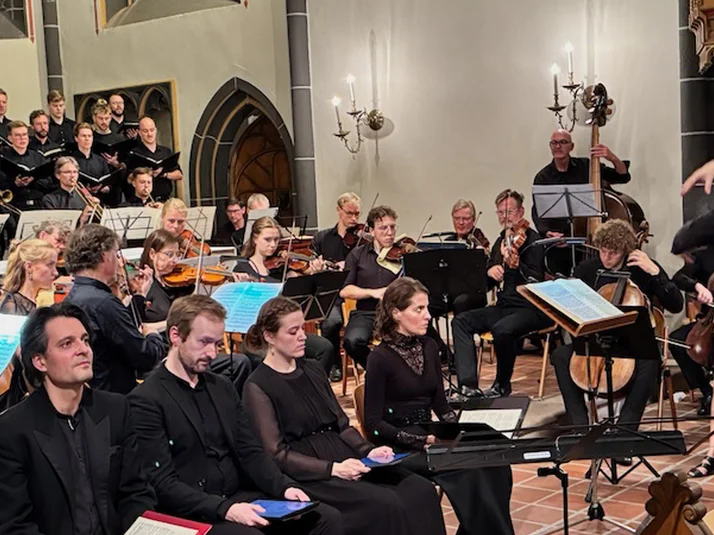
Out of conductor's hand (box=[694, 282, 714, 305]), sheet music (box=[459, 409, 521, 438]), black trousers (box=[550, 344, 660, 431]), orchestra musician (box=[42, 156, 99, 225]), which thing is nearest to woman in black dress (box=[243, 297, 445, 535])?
sheet music (box=[459, 409, 521, 438])

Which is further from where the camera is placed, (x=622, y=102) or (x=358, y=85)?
(x=358, y=85)

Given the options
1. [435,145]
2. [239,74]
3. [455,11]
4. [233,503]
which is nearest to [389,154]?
[435,145]

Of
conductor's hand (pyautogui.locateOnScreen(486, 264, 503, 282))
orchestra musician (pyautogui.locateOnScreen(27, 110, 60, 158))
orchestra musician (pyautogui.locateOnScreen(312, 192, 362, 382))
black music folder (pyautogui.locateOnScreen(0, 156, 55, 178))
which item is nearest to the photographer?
conductor's hand (pyautogui.locateOnScreen(486, 264, 503, 282))

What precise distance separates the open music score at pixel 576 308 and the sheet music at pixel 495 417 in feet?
1.59

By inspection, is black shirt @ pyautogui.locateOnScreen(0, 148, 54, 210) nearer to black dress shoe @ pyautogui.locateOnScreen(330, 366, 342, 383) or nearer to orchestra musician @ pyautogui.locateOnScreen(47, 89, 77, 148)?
orchestra musician @ pyautogui.locateOnScreen(47, 89, 77, 148)

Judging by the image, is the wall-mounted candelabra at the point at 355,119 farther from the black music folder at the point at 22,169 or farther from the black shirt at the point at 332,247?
the black music folder at the point at 22,169

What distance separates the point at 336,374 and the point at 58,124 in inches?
202

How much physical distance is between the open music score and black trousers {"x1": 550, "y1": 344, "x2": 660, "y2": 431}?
0.82m

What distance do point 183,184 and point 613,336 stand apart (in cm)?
872

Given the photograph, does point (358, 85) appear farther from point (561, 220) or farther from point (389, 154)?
point (561, 220)

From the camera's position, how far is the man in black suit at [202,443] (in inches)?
133

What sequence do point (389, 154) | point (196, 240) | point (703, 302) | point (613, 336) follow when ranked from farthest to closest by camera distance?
point (389, 154), point (196, 240), point (703, 302), point (613, 336)

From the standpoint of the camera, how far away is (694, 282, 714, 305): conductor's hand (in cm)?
554

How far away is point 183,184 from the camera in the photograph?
1259 centimetres
